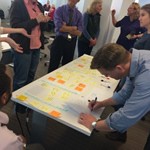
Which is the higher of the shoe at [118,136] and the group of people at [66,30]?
the group of people at [66,30]

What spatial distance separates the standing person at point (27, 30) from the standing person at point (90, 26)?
153 cm

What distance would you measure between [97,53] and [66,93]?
58cm

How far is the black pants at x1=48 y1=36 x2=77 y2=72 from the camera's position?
3086mm

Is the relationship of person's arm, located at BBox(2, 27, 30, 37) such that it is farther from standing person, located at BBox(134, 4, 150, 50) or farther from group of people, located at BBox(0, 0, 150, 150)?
standing person, located at BBox(134, 4, 150, 50)

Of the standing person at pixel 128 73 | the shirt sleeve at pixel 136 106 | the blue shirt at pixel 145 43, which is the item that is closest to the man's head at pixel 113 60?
the standing person at pixel 128 73

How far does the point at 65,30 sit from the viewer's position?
299cm

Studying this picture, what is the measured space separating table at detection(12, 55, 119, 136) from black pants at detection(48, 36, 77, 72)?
88 centimetres

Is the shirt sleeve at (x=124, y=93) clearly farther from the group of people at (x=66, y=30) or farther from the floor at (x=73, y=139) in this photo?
the group of people at (x=66, y=30)

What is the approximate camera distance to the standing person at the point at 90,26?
364cm

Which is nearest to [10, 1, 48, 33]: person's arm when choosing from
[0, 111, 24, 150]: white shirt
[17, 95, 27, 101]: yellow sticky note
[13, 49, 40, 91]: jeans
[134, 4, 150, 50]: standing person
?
[13, 49, 40, 91]: jeans

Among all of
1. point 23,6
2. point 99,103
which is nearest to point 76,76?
point 99,103

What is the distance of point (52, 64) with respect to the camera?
321 centimetres

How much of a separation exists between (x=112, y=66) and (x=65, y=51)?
2.06m

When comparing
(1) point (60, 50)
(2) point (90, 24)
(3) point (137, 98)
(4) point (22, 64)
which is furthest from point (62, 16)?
(3) point (137, 98)
